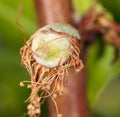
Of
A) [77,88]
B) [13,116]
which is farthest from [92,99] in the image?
[13,116]

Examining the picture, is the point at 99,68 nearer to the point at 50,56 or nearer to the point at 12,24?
the point at 12,24

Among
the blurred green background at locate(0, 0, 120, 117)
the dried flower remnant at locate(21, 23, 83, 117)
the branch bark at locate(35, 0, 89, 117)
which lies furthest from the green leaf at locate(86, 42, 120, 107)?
the dried flower remnant at locate(21, 23, 83, 117)

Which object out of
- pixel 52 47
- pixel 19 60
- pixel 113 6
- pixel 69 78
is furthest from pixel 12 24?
pixel 52 47

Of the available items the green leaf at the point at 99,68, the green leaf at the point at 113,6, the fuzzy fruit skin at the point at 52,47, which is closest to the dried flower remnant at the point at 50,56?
the fuzzy fruit skin at the point at 52,47

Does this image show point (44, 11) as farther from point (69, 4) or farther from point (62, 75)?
point (62, 75)

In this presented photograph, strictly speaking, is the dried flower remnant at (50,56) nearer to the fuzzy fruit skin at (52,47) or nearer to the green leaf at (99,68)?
the fuzzy fruit skin at (52,47)

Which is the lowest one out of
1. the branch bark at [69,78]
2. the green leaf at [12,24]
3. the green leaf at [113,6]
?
the branch bark at [69,78]

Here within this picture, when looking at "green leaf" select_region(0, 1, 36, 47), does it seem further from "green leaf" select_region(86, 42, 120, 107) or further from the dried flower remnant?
the dried flower remnant

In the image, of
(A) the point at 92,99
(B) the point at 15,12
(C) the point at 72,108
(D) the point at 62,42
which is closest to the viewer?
(D) the point at 62,42
